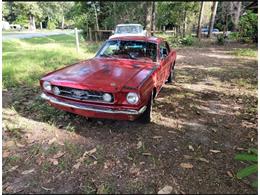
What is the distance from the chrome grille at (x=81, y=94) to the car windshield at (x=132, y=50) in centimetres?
152

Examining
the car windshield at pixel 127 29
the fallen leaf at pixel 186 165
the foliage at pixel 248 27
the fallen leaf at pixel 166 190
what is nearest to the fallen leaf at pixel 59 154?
the fallen leaf at pixel 166 190

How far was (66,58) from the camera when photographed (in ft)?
33.7

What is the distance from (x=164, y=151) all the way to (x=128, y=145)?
53 centimetres

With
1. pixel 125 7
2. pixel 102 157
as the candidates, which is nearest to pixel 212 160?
pixel 102 157

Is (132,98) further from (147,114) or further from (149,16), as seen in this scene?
(149,16)

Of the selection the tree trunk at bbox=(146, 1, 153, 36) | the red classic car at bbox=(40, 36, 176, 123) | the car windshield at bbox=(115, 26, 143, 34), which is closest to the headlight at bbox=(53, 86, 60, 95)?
the red classic car at bbox=(40, 36, 176, 123)

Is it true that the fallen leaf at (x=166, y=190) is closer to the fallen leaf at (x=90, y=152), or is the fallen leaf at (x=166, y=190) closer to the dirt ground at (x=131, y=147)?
the dirt ground at (x=131, y=147)

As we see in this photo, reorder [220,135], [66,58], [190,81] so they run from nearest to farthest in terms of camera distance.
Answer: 1. [220,135]
2. [190,81]
3. [66,58]

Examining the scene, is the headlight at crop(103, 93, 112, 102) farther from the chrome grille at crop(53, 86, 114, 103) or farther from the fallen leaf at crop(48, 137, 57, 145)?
the fallen leaf at crop(48, 137, 57, 145)

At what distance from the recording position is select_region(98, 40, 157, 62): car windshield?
16.5 ft

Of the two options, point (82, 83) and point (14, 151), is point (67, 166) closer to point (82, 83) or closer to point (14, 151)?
point (14, 151)

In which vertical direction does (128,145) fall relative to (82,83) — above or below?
below

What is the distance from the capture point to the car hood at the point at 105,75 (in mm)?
3716

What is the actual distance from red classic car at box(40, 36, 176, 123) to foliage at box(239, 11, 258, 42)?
51.8 feet
